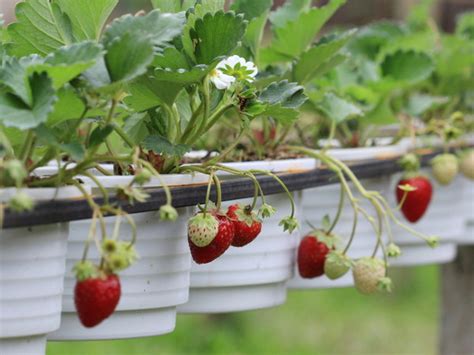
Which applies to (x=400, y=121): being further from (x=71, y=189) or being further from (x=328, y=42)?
(x=71, y=189)

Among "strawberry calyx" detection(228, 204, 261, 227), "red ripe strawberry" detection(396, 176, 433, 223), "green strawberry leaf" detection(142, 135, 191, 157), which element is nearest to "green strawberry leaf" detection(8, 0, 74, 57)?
"green strawberry leaf" detection(142, 135, 191, 157)

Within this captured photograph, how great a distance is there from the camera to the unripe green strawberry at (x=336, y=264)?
47.9 inches

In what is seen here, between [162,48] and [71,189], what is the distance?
0.58 ft

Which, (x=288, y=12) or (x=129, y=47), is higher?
(x=288, y=12)

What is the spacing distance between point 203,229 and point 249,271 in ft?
0.87

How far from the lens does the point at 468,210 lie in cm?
187

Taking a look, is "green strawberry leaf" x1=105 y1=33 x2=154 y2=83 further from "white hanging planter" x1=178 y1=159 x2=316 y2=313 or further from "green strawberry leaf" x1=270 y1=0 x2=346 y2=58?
"green strawberry leaf" x1=270 y1=0 x2=346 y2=58

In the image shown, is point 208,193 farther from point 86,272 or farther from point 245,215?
point 86,272

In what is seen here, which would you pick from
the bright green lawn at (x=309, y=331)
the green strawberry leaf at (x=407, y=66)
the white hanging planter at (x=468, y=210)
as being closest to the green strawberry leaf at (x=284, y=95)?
the green strawberry leaf at (x=407, y=66)

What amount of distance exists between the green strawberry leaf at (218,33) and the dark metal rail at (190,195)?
0.43ft

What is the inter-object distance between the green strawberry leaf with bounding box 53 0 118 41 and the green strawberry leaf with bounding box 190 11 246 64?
0.28ft

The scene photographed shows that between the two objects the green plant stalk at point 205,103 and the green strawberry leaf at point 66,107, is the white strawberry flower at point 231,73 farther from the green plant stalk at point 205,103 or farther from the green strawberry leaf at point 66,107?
the green strawberry leaf at point 66,107

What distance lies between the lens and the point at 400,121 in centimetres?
162

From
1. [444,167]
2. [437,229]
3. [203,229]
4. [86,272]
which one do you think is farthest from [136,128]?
[437,229]
